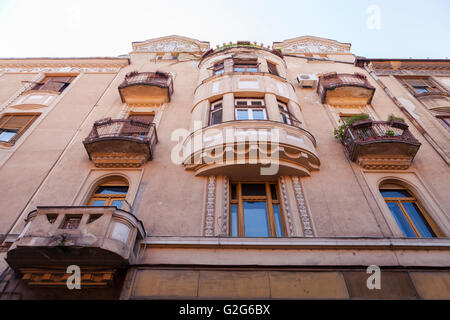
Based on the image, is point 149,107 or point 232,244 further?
point 149,107

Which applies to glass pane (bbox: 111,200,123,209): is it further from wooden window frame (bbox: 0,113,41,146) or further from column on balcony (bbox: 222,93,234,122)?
wooden window frame (bbox: 0,113,41,146)

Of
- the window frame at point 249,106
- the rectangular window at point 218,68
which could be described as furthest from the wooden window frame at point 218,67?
the window frame at point 249,106

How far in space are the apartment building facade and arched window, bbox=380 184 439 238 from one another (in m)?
0.04

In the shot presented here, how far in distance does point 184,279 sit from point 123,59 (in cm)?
1463

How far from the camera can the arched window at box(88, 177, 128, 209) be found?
27.2 ft

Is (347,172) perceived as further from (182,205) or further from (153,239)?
(153,239)

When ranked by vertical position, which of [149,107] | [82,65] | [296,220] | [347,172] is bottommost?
[296,220]

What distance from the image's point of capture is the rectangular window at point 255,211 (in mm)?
7383

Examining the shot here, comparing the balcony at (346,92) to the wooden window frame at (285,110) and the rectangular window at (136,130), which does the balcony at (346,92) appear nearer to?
the wooden window frame at (285,110)

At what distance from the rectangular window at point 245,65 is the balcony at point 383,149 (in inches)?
233

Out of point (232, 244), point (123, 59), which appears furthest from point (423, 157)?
point (123, 59)

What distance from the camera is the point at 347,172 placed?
349 inches
